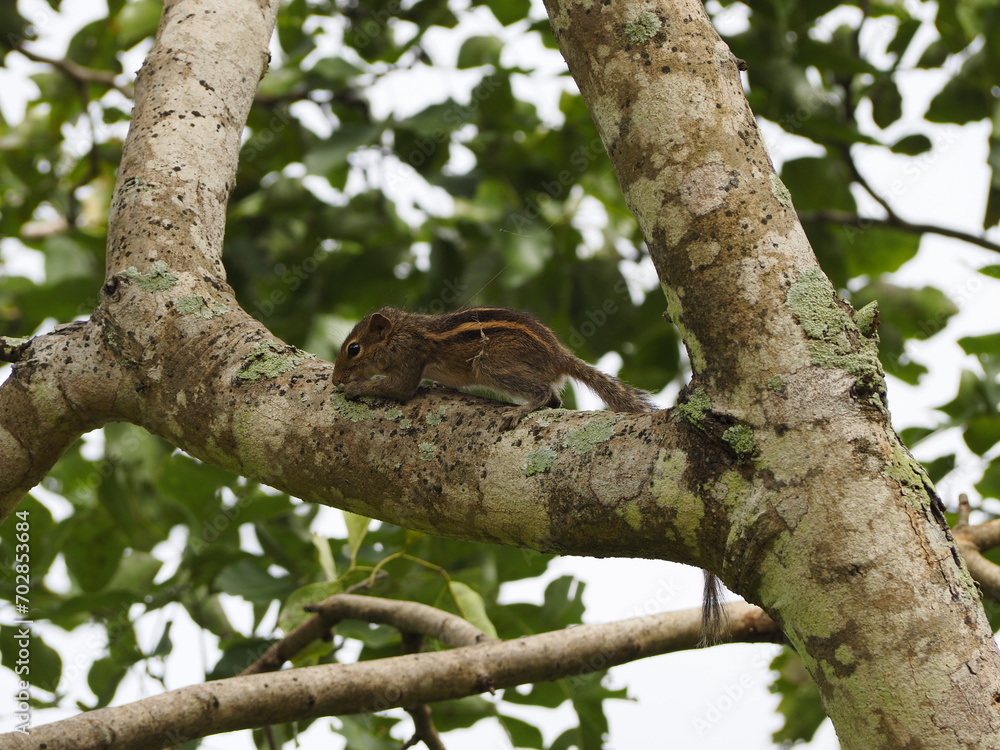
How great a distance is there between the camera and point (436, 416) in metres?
1.77

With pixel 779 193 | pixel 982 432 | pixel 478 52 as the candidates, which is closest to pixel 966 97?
pixel 982 432

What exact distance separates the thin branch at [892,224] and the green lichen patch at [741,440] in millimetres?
2878

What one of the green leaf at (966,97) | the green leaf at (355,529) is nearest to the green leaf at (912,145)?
the green leaf at (966,97)

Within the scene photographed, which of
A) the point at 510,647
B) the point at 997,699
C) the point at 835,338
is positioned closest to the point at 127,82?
the point at 510,647

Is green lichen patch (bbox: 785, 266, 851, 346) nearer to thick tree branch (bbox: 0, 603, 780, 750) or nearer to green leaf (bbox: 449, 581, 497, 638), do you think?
thick tree branch (bbox: 0, 603, 780, 750)

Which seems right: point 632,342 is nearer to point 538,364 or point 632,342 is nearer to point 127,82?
point 538,364

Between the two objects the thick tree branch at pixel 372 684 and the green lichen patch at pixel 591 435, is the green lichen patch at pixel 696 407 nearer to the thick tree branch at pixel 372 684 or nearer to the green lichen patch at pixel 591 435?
the green lichen patch at pixel 591 435

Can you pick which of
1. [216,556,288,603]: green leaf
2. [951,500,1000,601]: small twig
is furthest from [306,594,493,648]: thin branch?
[951,500,1000,601]: small twig

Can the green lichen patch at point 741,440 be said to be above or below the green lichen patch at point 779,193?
below

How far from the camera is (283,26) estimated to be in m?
4.72

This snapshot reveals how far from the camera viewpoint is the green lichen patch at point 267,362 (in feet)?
6.27

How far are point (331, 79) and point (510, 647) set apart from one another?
2.85 m

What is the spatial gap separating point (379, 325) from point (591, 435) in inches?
69.8

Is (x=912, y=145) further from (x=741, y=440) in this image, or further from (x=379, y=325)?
(x=741, y=440)
